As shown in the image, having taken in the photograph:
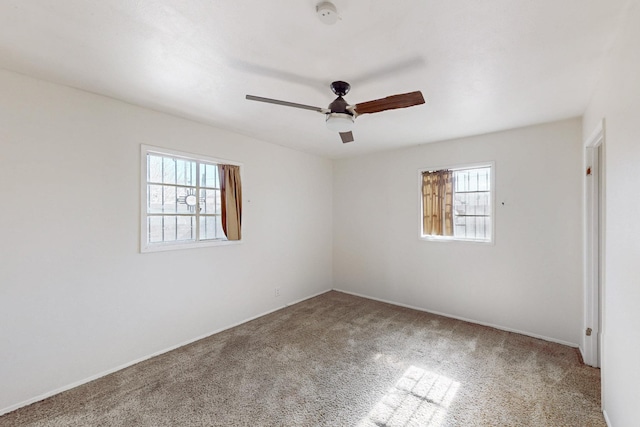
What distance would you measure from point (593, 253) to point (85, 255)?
4627 millimetres

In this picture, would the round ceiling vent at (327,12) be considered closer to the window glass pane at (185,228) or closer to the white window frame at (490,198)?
the window glass pane at (185,228)

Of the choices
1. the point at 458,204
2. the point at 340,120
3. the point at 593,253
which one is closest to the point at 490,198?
the point at 458,204

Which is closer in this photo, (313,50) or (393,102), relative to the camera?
(313,50)

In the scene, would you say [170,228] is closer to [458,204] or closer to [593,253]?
[458,204]

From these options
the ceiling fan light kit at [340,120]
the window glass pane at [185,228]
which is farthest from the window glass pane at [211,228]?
the ceiling fan light kit at [340,120]

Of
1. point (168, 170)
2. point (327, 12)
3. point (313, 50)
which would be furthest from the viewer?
point (168, 170)

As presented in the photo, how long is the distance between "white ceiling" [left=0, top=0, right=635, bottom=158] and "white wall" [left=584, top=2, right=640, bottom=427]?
0.70 feet

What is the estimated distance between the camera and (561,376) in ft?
7.88

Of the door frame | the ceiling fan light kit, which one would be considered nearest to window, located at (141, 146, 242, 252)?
the ceiling fan light kit

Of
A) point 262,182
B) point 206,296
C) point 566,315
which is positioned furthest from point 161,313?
point 566,315

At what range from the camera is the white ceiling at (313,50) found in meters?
1.43

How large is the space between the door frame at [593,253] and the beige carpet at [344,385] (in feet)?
0.81

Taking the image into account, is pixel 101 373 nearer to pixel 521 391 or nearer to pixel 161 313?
pixel 161 313

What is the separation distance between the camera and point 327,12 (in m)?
1.38
